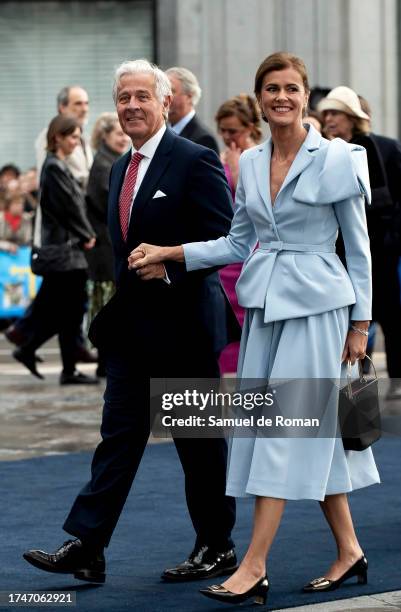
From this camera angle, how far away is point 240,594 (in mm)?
5512

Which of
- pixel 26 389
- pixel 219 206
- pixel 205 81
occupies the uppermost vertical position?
pixel 205 81

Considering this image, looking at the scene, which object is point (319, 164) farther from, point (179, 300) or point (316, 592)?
point (316, 592)

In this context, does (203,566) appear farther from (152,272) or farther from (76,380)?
(76,380)

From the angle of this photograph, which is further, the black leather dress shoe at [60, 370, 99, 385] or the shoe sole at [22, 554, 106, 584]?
the black leather dress shoe at [60, 370, 99, 385]

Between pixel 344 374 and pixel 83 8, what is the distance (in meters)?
18.1

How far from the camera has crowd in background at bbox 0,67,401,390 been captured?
9414mm

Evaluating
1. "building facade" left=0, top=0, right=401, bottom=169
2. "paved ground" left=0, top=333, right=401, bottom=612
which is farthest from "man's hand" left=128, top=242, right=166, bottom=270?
"building facade" left=0, top=0, right=401, bottom=169

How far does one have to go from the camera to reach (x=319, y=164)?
572 centimetres

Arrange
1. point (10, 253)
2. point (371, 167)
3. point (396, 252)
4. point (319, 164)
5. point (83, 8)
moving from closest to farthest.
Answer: point (319, 164), point (371, 167), point (396, 252), point (10, 253), point (83, 8)

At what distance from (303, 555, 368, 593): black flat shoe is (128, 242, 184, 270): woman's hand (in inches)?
47.4

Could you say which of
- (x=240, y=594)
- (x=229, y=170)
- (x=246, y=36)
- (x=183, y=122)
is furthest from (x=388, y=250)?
(x=246, y=36)

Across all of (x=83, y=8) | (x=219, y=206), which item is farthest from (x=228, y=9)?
(x=219, y=206)

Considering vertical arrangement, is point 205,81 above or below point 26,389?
above

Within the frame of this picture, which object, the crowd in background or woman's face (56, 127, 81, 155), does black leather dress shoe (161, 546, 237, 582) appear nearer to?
the crowd in background
